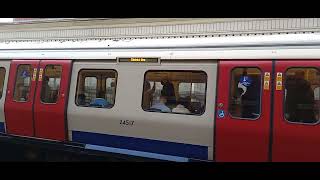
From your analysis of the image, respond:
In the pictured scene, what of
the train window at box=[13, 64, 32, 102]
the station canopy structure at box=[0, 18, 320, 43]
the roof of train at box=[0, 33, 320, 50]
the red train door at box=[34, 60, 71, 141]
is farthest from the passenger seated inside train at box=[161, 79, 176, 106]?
the station canopy structure at box=[0, 18, 320, 43]

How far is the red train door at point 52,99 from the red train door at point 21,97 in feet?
0.55

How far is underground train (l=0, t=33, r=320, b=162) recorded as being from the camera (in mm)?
5625

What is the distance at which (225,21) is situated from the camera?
12.5 meters

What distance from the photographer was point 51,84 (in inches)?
306

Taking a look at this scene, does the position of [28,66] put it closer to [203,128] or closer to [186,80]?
[186,80]

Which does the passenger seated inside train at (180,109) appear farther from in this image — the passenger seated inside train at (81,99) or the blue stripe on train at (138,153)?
the passenger seated inside train at (81,99)

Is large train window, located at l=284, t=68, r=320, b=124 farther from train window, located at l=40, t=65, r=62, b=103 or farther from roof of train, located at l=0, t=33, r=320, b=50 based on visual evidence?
train window, located at l=40, t=65, r=62, b=103

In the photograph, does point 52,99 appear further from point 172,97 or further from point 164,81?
point 172,97

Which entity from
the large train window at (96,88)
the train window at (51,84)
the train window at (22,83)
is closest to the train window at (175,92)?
the large train window at (96,88)

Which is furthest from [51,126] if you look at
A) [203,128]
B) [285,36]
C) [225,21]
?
[225,21]

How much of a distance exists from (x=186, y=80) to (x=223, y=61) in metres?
0.71

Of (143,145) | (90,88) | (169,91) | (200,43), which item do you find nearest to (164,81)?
(169,91)

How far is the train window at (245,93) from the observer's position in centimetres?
585

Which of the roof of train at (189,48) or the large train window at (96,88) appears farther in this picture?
the large train window at (96,88)
